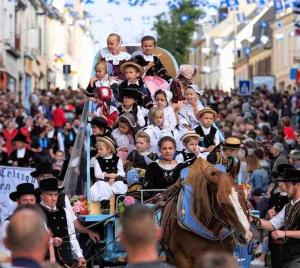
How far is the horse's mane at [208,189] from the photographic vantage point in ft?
37.0

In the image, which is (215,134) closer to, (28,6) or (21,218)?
(21,218)

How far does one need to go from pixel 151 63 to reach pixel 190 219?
6649 mm

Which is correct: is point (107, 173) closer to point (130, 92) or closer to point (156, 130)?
point (156, 130)

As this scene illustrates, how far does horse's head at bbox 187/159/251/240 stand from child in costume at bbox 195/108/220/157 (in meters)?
3.85

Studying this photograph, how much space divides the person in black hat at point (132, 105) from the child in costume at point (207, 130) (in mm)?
848

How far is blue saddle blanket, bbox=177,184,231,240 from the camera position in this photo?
1154 cm

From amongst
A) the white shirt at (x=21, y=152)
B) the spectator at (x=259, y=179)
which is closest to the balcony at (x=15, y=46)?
the white shirt at (x=21, y=152)

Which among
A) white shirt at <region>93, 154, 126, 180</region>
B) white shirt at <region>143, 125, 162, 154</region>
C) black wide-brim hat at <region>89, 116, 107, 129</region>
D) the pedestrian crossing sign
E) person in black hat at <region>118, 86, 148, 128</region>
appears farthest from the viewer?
the pedestrian crossing sign

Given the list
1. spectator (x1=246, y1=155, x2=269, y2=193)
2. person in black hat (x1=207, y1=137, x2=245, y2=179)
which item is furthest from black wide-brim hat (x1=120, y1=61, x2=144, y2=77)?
spectator (x1=246, y1=155, x2=269, y2=193)

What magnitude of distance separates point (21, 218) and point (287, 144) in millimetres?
18969

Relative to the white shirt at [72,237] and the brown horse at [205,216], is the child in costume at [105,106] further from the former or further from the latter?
the white shirt at [72,237]

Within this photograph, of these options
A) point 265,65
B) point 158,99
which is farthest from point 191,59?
point 158,99

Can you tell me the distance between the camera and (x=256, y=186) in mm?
21125

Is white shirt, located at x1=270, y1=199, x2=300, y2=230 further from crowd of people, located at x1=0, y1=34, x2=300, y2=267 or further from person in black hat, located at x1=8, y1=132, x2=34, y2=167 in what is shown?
person in black hat, located at x1=8, y1=132, x2=34, y2=167
